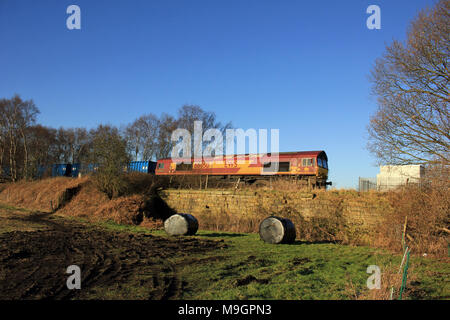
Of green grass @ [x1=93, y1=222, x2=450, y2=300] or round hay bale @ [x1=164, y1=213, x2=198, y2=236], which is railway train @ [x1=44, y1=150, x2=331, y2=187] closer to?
round hay bale @ [x1=164, y1=213, x2=198, y2=236]

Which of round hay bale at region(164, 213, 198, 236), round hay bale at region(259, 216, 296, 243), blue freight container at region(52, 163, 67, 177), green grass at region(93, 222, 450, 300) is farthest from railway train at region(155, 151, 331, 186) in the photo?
blue freight container at region(52, 163, 67, 177)

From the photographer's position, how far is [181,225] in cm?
1409

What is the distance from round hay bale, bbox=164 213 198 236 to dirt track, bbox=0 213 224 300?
1.02 metres

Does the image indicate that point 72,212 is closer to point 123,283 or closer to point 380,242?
point 123,283

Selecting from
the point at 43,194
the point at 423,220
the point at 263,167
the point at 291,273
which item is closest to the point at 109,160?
the point at 43,194

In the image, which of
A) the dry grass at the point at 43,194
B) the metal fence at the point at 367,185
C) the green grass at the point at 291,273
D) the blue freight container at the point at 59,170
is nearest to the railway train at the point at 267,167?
the metal fence at the point at 367,185

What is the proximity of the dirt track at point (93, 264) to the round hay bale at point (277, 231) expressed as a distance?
189 cm

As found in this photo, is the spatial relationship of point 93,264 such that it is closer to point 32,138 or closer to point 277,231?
point 277,231

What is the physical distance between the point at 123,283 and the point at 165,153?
1492 inches

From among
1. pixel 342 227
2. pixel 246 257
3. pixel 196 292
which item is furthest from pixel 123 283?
pixel 342 227

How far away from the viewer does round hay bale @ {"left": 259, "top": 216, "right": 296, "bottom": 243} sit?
1223 centimetres

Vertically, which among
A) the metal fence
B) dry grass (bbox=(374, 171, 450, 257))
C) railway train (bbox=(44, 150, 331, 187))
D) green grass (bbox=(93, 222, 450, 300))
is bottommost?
green grass (bbox=(93, 222, 450, 300))

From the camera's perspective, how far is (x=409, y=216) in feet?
39.3

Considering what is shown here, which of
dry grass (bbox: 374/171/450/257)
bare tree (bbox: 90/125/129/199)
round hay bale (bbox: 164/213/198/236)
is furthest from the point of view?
bare tree (bbox: 90/125/129/199)
